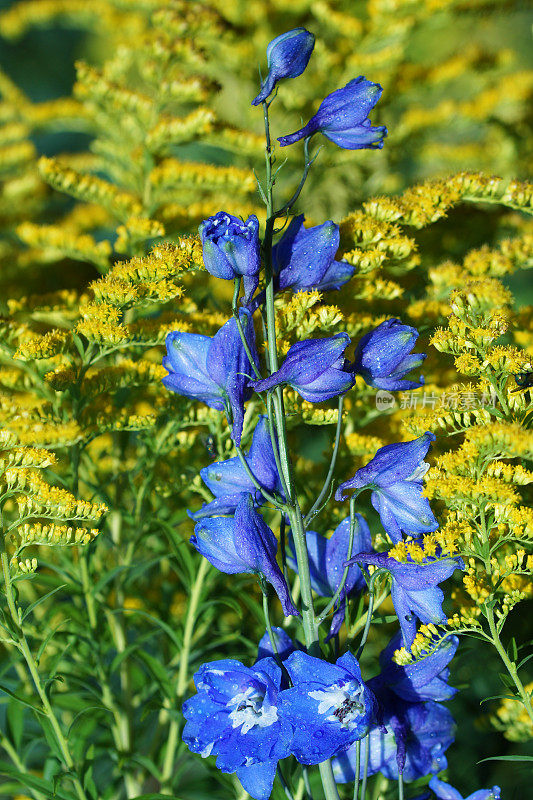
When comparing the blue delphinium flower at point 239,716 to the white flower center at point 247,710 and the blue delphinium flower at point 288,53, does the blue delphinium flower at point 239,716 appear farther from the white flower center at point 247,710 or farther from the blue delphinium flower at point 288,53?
the blue delphinium flower at point 288,53

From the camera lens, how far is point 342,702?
1.23 feet

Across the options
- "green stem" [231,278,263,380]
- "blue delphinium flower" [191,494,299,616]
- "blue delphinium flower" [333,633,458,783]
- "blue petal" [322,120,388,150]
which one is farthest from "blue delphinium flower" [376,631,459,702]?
"blue petal" [322,120,388,150]

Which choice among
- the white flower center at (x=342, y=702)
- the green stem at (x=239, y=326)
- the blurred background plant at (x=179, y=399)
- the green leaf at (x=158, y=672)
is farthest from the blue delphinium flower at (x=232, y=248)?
the green leaf at (x=158, y=672)

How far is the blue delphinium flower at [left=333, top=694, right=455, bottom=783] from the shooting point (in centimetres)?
46

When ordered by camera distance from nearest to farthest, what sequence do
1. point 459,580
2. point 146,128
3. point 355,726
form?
point 355,726 < point 459,580 < point 146,128

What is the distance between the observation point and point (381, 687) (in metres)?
0.46

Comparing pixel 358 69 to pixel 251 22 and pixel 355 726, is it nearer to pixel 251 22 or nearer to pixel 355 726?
pixel 251 22

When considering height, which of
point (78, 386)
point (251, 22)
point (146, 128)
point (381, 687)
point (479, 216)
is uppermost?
point (251, 22)

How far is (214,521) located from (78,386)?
220 mm

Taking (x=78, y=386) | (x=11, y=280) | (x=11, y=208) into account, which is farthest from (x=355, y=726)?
(x=11, y=208)

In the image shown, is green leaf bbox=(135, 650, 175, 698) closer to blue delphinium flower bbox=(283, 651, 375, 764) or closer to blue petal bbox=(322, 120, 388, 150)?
blue delphinium flower bbox=(283, 651, 375, 764)

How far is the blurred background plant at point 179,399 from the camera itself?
486mm

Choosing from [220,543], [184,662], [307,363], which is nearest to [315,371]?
[307,363]

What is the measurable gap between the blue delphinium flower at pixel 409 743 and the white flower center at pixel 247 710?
9cm
